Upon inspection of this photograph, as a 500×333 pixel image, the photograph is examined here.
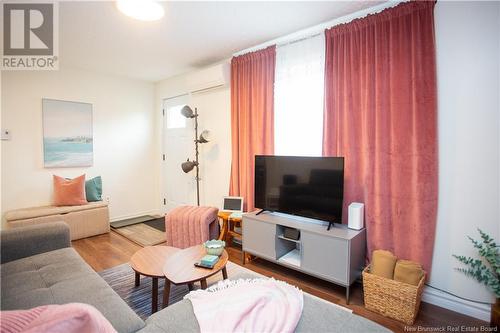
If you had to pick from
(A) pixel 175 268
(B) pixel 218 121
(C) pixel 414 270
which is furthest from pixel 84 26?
(C) pixel 414 270

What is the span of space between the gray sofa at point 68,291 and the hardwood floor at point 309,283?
0.58 m

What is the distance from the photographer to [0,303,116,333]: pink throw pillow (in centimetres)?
75

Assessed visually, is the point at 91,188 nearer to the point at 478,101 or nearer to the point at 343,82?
the point at 343,82

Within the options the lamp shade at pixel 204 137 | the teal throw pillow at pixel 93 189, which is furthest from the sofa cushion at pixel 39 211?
A: the lamp shade at pixel 204 137

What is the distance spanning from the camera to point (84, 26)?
2.54 meters

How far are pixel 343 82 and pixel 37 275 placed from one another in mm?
2847

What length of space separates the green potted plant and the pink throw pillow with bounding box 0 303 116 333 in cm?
228

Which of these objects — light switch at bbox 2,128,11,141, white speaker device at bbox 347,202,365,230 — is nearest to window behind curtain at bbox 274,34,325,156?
white speaker device at bbox 347,202,365,230

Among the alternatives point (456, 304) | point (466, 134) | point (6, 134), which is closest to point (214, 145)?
point (6, 134)

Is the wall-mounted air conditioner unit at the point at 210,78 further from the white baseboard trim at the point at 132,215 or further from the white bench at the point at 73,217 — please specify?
the white baseboard trim at the point at 132,215

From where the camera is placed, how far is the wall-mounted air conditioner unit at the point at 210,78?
3375mm

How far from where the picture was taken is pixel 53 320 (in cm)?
76

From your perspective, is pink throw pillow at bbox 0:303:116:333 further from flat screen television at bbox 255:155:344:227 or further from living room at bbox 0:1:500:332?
flat screen television at bbox 255:155:344:227

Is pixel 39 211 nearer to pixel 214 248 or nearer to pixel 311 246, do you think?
pixel 214 248
